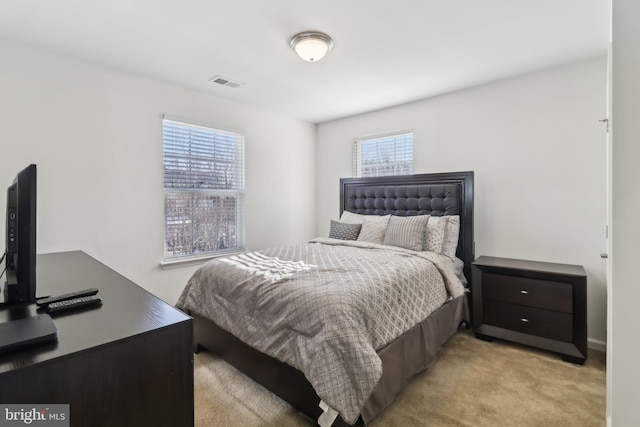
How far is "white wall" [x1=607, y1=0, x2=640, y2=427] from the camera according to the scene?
99 centimetres

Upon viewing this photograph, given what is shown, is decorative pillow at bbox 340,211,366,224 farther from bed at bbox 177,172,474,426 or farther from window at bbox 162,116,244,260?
window at bbox 162,116,244,260

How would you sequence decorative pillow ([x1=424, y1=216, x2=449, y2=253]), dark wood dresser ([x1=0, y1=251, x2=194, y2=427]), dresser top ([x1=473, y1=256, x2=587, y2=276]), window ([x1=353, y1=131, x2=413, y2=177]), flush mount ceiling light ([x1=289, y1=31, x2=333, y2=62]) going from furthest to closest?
1. window ([x1=353, y1=131, x2=413, y2=177])
2. decorative pillow ([x1=424, y1=216, x2=449, y2=253])
3. dresser top ([x1=473, y1=256, x2=587, y2=276])
4. flush mount ceiling light ([x1=289, y1=31, x2=333, y2=62])
5. dark wood dresser ([x1=0, y1=251, x2=194, y2=427])

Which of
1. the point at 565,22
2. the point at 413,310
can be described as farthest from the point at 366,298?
the point at 565,22

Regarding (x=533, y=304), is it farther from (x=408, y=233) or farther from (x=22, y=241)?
(x=22, y=241)

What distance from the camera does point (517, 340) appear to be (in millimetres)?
2580

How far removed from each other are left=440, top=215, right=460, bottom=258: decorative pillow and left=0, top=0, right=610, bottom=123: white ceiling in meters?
1.40

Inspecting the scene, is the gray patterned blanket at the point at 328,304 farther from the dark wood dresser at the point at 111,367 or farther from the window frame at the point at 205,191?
the window frame at the point at 205,191

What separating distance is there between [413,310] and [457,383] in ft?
1.88

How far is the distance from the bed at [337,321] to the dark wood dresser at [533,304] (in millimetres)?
239

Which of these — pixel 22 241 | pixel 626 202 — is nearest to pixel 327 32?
Answer: pixel 626 202

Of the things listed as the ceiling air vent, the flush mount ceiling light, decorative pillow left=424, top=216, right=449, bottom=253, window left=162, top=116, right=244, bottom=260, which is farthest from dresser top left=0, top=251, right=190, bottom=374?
decorative pillow left=424, top=216, right=449, bottom=253

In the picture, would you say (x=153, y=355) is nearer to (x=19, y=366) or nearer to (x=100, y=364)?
(x=100, y=364)

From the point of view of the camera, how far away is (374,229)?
3379 mm

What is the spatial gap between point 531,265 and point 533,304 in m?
0.35
